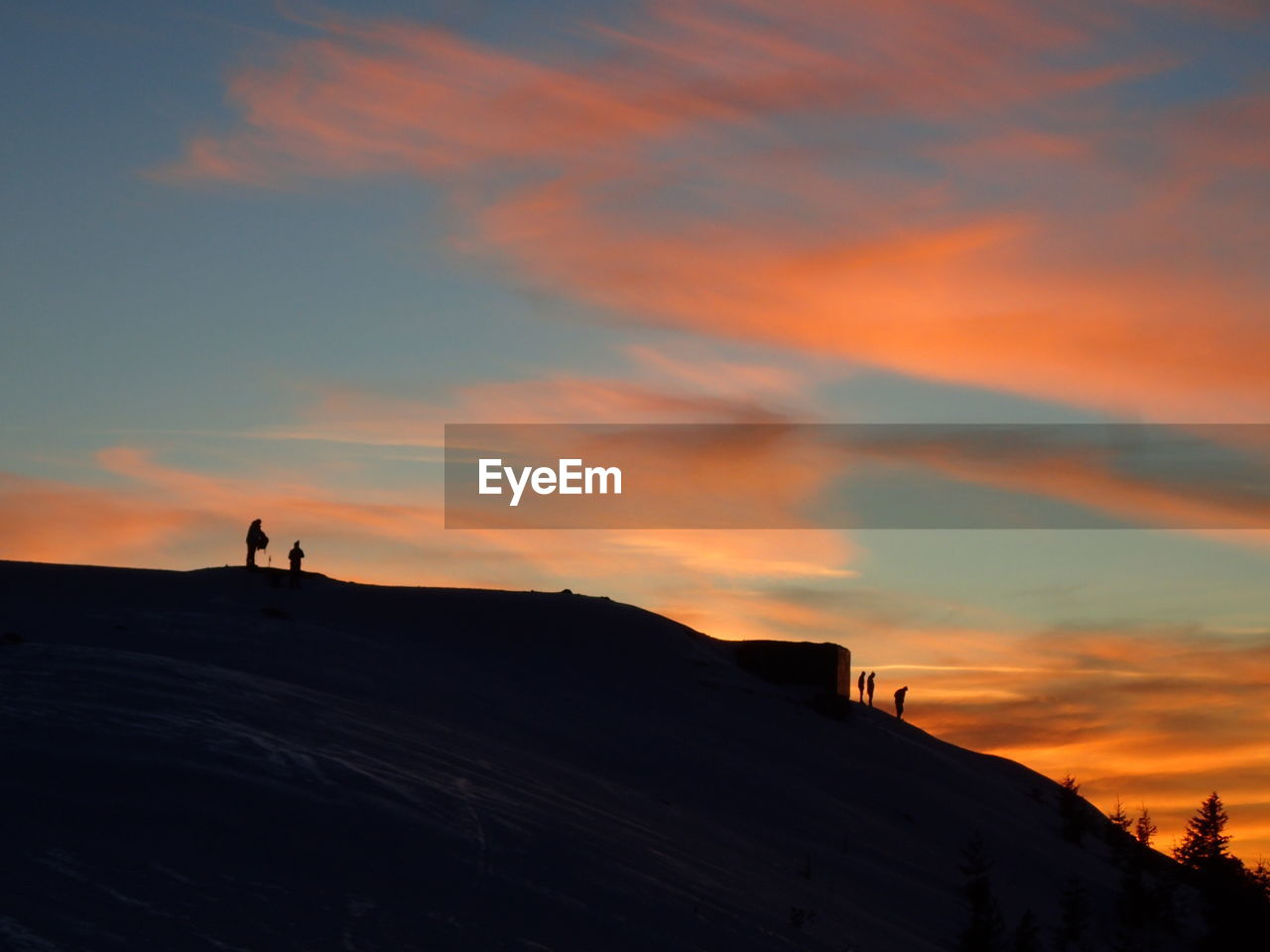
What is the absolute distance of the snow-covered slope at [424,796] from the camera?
960 cm

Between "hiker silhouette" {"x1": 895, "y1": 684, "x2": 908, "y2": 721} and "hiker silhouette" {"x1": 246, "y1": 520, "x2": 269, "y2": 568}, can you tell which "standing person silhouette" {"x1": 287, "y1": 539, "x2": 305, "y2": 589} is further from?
"hiker silhouette" {"x1": 895, "y1": 684, "x2": 908, "y2": 721}

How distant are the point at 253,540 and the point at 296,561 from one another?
1.40 metres

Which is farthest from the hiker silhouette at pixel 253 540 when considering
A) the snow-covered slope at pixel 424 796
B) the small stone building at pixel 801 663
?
the small stone building at pixel 801 663

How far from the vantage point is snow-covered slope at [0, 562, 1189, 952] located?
960 centimetres

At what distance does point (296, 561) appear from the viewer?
31016 millimetres

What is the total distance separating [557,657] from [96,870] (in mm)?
22066

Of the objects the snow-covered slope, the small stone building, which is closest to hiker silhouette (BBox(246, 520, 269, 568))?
the snow-covered slope

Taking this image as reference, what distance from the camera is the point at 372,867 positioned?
35.0 feet

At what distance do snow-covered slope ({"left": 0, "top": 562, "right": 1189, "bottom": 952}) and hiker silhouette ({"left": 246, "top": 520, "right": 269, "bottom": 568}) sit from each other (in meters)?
0.78

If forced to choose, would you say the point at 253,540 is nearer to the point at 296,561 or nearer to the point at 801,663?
the point at 296,561

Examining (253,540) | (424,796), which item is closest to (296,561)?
(253,540)

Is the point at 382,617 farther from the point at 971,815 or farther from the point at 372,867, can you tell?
the point at 372,867

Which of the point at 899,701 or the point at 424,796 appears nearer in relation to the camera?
the point at 424,796

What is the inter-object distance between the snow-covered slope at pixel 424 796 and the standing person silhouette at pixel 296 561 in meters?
1.14
